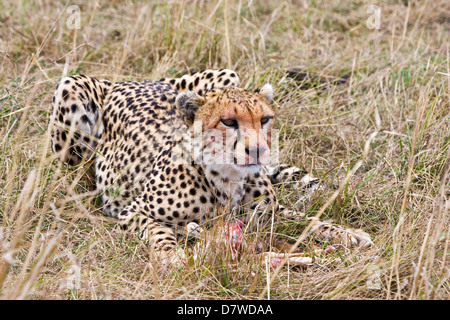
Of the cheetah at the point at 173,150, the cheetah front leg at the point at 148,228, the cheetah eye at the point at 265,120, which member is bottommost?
the cheetah front leg at the point at 148,228

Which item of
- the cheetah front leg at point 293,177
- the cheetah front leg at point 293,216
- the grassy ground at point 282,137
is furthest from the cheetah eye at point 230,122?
the cheetah front leg at point 293,177

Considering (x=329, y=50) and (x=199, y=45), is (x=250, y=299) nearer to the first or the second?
(x=199, y=45)

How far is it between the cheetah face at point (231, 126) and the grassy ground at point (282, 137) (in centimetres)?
44

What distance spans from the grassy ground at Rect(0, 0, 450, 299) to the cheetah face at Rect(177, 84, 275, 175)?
0.44 metres

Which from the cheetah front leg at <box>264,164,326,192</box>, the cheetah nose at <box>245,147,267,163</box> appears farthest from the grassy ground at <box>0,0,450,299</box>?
the cheetah nose at <box>245,147,267,163</box>

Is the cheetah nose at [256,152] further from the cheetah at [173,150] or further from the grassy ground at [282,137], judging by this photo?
the grassy ground at [282,137]

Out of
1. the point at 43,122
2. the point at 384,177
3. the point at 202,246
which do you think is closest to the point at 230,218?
the point at 202,246

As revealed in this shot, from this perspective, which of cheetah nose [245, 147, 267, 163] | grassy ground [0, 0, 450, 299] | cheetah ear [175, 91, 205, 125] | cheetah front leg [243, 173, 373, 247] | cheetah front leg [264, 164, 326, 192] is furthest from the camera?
cheetah front leg [264, 164, 326, 192]

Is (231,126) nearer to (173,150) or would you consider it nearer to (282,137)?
(173,150)

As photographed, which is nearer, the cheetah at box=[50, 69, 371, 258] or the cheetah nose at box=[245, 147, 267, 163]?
the cheetah nose at box=[245, 147, 267, 163]

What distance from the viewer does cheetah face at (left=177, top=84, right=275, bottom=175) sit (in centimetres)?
299

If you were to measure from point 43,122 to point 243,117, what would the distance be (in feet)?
6.16

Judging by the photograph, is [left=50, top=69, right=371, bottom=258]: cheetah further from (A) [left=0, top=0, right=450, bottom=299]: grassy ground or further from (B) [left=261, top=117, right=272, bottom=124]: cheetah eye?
(A) [left=0, top=0, right=450, bottom=299]: grassy ground

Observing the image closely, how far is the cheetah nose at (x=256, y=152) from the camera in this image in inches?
116
